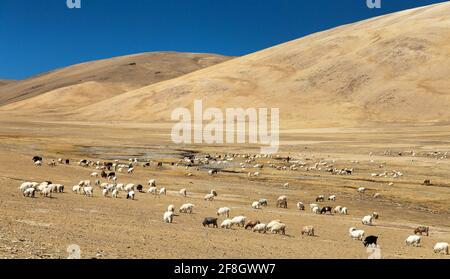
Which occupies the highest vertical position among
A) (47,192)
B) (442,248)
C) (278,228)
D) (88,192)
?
(47,192)

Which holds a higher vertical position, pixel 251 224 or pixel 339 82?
pixel 339 82

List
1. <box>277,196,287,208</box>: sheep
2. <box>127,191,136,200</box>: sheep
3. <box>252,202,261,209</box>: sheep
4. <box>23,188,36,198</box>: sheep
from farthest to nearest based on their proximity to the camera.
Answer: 1. <box>277,196,287,208</box>: sheep
2. <box>252,202,261,209</box>: sheep
3. <box>127,191,136,200</box>: sheep
4. <box>23,188,36,198</box>: sheep

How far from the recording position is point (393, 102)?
121 m

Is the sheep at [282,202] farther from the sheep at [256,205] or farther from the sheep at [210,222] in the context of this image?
the sheep at [210,222]

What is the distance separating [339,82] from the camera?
5325 inches

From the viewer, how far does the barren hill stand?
120000mm

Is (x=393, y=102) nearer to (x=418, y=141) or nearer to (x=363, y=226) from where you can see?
(x=418, y=141)

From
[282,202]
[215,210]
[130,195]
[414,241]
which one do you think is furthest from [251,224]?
[282,202]

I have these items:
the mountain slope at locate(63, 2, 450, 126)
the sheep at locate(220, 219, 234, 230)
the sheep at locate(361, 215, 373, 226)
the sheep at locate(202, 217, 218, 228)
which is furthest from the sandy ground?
the mountain slope at locate(63, 2, 450, 126)

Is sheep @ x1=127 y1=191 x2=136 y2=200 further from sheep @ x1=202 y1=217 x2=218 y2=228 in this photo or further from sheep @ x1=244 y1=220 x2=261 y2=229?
sheep @ x1=244 y1=220 x2=261 y2=229

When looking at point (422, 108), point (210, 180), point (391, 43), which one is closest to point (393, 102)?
point (422, 108)

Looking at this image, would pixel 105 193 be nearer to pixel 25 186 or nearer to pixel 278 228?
pixel 25 186

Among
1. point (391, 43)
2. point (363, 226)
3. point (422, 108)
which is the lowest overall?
point (363, 226)
